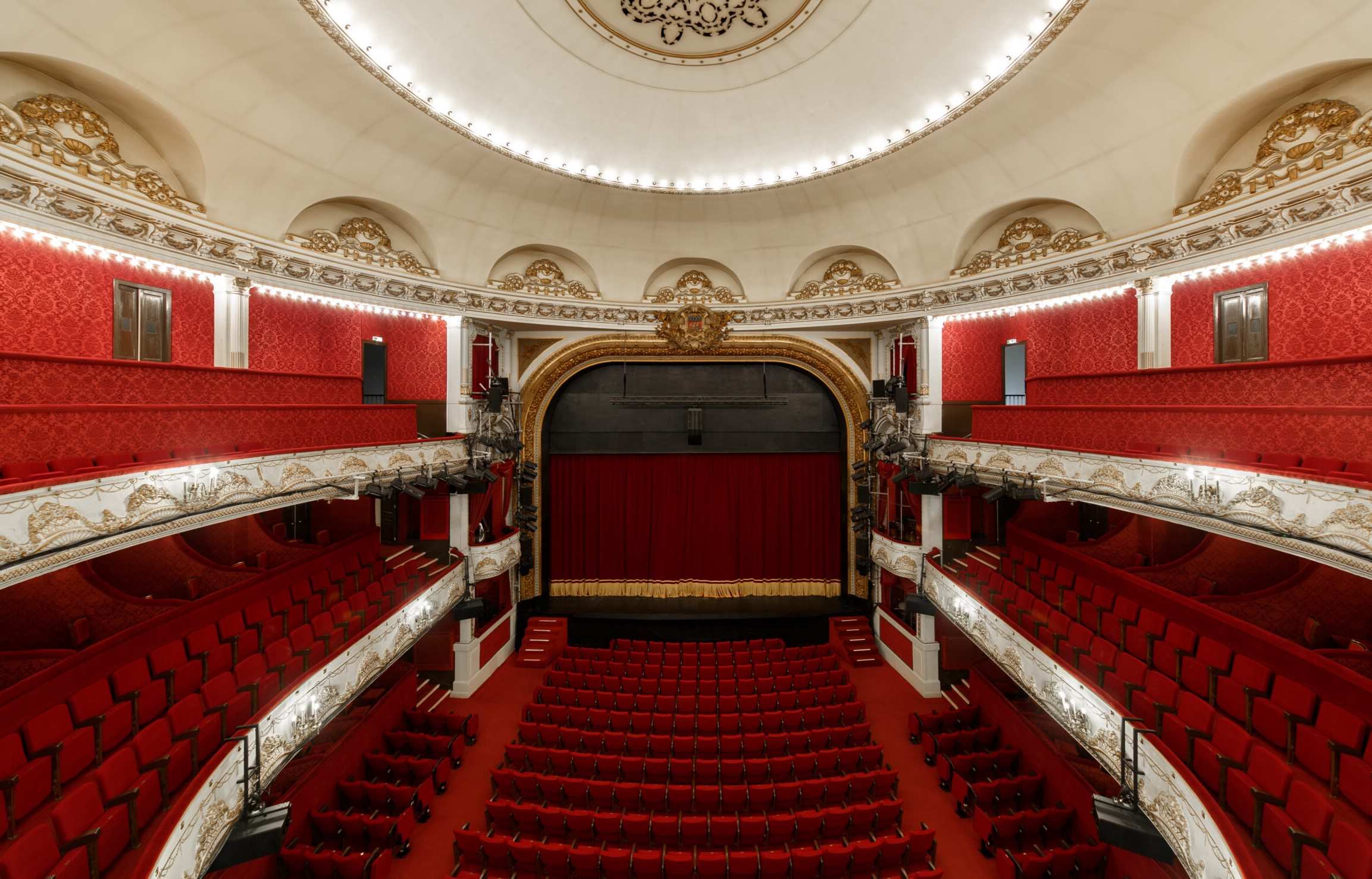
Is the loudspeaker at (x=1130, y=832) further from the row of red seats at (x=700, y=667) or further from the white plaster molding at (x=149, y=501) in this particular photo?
the white plaster molding at (x=149, y=501)

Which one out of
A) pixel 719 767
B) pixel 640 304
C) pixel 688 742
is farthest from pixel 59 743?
pixel 640 304

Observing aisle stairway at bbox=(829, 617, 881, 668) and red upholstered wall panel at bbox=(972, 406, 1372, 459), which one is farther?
aisle stairway at bbox=(829, 617, 881, 668)

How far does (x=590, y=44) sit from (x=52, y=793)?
9.56 m

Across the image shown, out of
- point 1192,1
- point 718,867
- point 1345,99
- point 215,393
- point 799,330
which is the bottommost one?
point 718,867

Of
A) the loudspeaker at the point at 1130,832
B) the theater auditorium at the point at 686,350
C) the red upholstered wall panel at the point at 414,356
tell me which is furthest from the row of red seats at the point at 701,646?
the loudspeaker at the point at 1130,832

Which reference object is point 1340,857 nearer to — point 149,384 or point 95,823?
point 95,823

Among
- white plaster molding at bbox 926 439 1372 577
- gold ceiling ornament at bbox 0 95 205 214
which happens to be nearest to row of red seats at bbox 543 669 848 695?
white plaster molding at bbox 926 439 1372 577

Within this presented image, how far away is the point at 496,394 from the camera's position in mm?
11055

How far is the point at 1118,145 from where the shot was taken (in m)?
7.66

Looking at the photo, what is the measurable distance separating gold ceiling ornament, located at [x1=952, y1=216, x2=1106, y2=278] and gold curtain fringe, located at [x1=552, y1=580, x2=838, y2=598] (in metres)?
7.89

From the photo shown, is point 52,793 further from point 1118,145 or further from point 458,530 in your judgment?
point 1118,145

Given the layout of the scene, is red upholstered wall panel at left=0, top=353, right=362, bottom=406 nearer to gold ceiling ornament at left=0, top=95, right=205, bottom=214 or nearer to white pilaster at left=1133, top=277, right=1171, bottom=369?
gold ceiling ornament at left=0, top=95, right=205, bottom=214

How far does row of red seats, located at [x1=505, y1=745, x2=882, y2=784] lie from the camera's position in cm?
745

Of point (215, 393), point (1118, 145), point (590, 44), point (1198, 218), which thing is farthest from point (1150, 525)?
point (215, 393)
